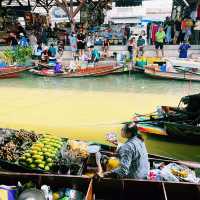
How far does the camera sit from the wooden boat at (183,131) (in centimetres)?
1001

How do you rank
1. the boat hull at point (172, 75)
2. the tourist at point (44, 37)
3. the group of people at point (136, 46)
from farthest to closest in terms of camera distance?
the tourist at point (44, 37) < the group of people at point (136, 46) < the boat hull at point (172, 75)

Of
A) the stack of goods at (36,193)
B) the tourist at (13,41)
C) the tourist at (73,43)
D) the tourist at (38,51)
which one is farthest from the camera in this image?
the tourist at (13,41)

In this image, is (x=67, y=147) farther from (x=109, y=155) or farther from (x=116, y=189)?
(x=116, y=189)

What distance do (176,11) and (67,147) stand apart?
18342mm

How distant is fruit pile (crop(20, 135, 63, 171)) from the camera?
704 centimetres

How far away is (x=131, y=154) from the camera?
5859mm

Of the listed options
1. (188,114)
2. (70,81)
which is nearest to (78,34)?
(70,81)

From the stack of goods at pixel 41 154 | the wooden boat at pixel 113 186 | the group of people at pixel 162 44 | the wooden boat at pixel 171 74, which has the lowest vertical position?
the wooden boat at pixel 113 186

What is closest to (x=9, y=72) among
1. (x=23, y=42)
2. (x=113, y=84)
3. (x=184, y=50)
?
(x=23, y=42)

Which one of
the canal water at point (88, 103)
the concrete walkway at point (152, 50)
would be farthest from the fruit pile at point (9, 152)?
the concrete walkway at point (152, 50)

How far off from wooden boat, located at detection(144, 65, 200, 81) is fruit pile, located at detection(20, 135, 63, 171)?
1079 centimetres

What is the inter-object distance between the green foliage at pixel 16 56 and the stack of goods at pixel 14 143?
12.2 meters

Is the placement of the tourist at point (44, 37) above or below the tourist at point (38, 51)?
above

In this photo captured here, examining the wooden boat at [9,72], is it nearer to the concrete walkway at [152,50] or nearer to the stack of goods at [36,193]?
the concrete walkway at [152,50]
